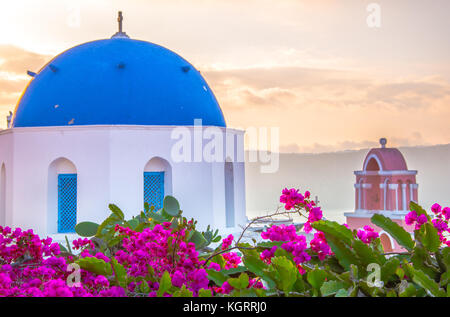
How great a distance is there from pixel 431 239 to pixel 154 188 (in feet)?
28.0

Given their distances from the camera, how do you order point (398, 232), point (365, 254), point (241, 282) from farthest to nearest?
1. point (398, 232)
2. point (365, 254)
3. point (241, 282)

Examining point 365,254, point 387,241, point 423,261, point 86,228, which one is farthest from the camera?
point 387,241

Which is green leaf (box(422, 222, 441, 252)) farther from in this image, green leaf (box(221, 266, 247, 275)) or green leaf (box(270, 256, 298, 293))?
green leaf (box(221, 266, 247, 275))

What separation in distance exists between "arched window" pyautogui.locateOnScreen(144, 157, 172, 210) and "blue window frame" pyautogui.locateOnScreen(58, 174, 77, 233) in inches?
53.3

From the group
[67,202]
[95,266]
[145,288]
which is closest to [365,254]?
[145,288]

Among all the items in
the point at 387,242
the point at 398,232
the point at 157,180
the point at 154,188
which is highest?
the point at 157,180

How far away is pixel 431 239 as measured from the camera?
2416 mm

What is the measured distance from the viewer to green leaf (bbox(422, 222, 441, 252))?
2.40m

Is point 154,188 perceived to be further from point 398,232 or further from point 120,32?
point 398,232

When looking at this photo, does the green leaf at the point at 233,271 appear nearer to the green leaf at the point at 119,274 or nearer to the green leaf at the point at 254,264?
the green leaf at the point at 254,264

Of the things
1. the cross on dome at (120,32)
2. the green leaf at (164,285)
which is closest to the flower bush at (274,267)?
the green leaf at (164,285)

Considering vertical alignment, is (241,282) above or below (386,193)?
below

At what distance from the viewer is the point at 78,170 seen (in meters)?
10.2

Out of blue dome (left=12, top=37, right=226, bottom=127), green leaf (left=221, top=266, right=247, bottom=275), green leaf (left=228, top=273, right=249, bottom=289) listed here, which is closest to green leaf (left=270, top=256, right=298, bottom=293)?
green leaf (left=228, top=273, right=249, bottom=289)
